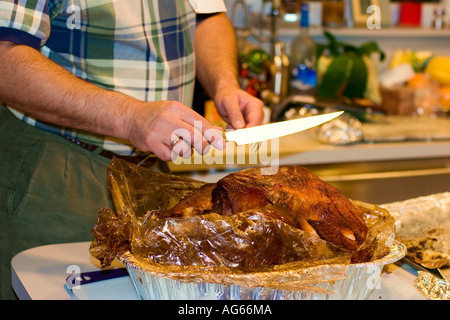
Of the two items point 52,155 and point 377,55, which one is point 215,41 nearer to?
point 52,155

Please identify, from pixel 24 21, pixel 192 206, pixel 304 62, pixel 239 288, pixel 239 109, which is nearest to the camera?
→ pixel 239 288

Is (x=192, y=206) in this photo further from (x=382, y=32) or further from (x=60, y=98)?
(x=382, y=32)

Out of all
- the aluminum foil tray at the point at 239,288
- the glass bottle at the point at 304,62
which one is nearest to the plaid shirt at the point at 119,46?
the aluminum foil tray at the point at 239,288

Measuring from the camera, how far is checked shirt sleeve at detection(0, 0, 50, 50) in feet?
3.33

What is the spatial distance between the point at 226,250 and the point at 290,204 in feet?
0.41

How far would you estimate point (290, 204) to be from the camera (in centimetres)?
83

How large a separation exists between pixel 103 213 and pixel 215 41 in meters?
0.70

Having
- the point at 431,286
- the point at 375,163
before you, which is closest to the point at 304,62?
the point at 375,163

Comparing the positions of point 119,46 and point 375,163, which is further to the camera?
→ point 375,163

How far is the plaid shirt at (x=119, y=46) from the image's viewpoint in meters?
1.15

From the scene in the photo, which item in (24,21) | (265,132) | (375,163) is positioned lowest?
(375,163)

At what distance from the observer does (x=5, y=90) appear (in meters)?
1.07

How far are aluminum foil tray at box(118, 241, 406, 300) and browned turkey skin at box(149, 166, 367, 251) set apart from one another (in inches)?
1.7
